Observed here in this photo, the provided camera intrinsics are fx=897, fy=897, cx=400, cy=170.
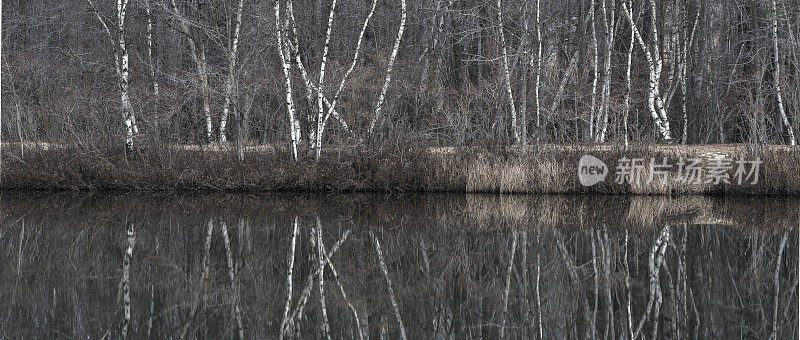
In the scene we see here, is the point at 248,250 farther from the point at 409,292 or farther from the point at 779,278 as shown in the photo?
the point at 779,278

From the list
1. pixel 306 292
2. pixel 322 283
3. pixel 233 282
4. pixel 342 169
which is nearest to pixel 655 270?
pixel 322 283

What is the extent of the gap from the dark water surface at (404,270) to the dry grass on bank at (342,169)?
5.68 feet

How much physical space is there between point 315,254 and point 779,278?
5370mm

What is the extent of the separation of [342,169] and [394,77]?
347 centimetres

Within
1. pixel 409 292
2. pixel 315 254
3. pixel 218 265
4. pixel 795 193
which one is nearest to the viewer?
pixel 409 292

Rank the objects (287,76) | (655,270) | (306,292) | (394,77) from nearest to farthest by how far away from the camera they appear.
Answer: (306,292) < (655,270) < (287,76) < (394,77)

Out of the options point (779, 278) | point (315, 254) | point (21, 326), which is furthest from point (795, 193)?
point (21, 326)

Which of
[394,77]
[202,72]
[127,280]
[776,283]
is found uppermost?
[202,72]

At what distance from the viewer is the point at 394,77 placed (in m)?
21.0

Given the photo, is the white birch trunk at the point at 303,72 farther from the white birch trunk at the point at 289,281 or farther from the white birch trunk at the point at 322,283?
the white birch trunk at the point at 322,283

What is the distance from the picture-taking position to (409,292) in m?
9.02

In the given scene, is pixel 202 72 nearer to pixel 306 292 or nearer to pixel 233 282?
pixel 233 282

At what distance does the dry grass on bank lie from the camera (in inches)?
702

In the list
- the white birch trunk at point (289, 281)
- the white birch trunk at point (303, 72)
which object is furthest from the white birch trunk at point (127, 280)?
the white birch trunk at point (303, 72)
